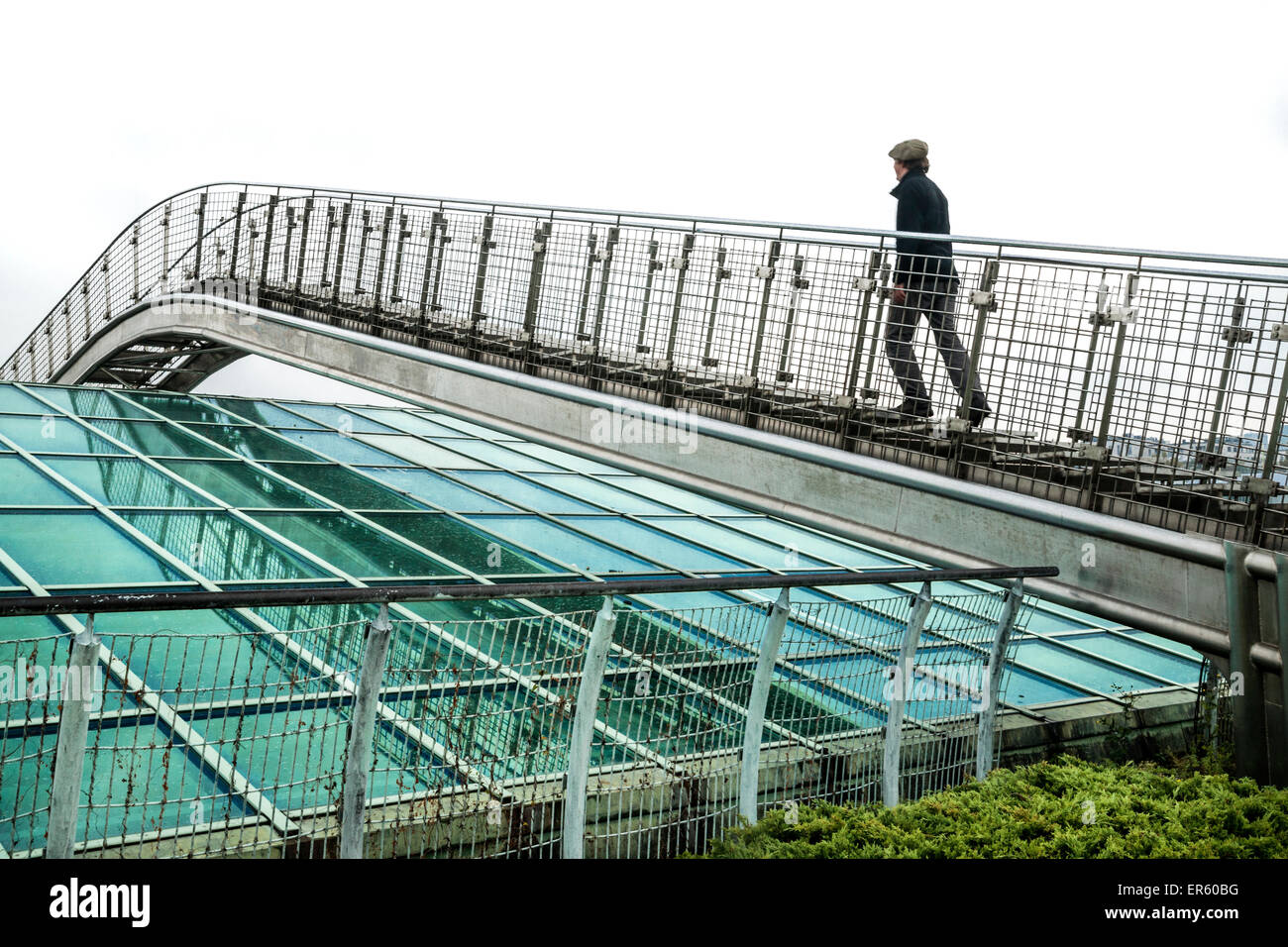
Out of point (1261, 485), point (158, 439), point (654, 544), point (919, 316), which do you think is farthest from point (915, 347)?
point (158, 439)

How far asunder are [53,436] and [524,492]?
19.6 ft

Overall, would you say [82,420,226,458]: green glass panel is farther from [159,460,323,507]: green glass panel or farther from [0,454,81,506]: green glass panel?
[0,454,81,506]: green glass panel

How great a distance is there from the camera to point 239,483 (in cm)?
1330

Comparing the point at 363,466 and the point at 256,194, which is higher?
the point at 256,194

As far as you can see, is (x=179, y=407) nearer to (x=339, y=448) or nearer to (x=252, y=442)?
(x=252, y=442)

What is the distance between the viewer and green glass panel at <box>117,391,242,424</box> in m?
17.2

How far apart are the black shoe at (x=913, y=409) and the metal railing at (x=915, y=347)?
10 cm

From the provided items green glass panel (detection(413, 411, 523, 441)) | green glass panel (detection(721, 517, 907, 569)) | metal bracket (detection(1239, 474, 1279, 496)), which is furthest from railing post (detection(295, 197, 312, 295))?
metal bracket (detection(1239, 474, 1279, 496))

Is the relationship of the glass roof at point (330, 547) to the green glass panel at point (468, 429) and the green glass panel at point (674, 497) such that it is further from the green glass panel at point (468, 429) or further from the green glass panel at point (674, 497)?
the green glass panel at point (468, 429)

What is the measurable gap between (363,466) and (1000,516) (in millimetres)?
10453

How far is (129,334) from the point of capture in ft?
62.8

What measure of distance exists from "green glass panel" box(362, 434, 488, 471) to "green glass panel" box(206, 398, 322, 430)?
1.13m
